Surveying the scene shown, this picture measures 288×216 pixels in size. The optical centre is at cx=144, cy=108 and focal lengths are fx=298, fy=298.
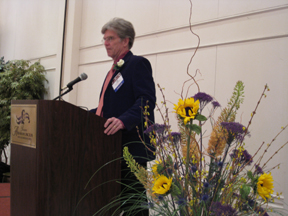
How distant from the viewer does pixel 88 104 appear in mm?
4246

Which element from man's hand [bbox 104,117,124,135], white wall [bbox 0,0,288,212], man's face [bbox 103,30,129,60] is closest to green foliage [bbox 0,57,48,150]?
white wall [bbox 0,0,288,212]

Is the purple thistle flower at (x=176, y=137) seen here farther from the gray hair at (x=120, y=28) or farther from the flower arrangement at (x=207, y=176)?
the gray hair at (x=120, y=28)

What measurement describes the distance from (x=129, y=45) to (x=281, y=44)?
1221mm

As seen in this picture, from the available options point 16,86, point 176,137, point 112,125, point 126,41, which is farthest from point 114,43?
point 16,86

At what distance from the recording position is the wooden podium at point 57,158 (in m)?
1.23

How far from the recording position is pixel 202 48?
2.83 metres

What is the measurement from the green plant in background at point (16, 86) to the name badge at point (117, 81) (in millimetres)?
3407

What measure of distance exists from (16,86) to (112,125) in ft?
12.3

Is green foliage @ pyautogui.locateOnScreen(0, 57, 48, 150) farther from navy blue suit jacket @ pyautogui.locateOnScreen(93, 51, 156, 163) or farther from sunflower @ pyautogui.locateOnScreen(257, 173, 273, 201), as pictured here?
sunflower @ pyautogui.locateOnScreen(257, 173, 273, 201)

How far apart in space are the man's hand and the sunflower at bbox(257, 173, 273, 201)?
0.91 metres

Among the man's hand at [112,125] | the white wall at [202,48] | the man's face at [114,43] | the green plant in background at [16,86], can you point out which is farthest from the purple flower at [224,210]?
the green plant in background at [16,86]

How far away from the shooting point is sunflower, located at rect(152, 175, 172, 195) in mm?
565

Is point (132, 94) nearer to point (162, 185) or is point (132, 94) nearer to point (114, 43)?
point (114, 43)

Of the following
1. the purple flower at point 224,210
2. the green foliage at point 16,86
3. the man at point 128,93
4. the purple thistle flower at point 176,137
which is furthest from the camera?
the green foliage at point 16,86
